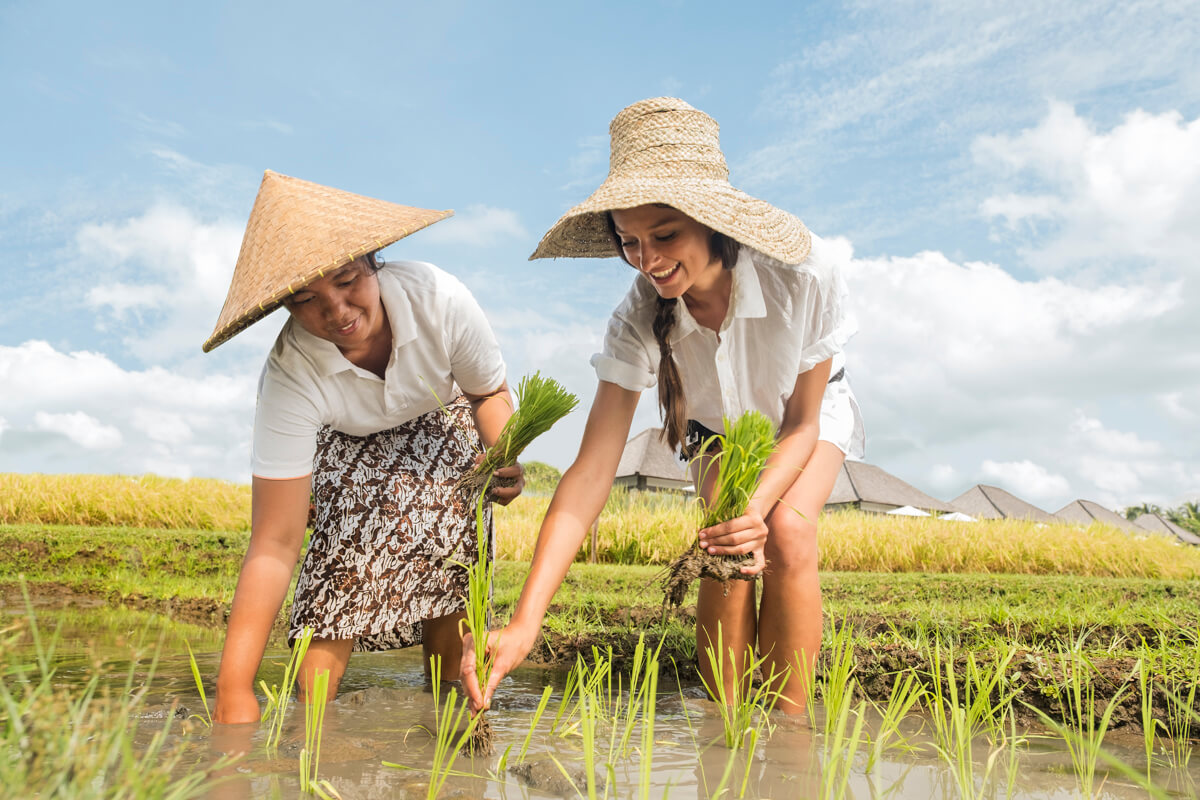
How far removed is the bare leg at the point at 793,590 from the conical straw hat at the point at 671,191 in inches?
29.8

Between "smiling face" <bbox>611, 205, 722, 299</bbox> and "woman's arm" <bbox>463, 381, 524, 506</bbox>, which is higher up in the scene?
"smiling face" <bbox>611, 205, 722, 299</bbox>

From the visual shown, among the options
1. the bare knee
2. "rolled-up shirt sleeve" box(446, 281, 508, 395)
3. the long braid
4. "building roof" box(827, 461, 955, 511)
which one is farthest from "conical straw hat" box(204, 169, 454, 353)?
"building roof" box(827, 461, 955, 511)

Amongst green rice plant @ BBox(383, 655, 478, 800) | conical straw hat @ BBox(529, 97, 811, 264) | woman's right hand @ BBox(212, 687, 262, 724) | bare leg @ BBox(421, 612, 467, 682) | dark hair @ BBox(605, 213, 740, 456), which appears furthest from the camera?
bare leg @ BBox(421, 612, 467, 682)

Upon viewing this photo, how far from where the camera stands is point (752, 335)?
8.54ft

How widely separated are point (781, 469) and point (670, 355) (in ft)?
1.61

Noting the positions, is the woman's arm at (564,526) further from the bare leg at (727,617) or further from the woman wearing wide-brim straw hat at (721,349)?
the bare leg at (727,617)

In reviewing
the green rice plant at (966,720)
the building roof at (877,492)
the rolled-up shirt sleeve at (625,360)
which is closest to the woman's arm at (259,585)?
the rolled-up shirt sleeve at (625,360)

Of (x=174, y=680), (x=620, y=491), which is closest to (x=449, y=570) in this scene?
(x=174, y=680)

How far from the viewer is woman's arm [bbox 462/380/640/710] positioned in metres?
1.97

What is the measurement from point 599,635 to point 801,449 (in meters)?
1.84

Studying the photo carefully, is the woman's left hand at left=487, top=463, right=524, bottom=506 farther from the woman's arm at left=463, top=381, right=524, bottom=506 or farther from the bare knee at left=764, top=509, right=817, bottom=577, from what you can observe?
the bare knee at left=764, top=509, right=817, bottom=577

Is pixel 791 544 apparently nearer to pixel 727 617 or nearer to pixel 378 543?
pixel 727 617

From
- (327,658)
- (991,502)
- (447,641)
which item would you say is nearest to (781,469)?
(447,641)

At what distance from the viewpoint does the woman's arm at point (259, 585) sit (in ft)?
7.76
